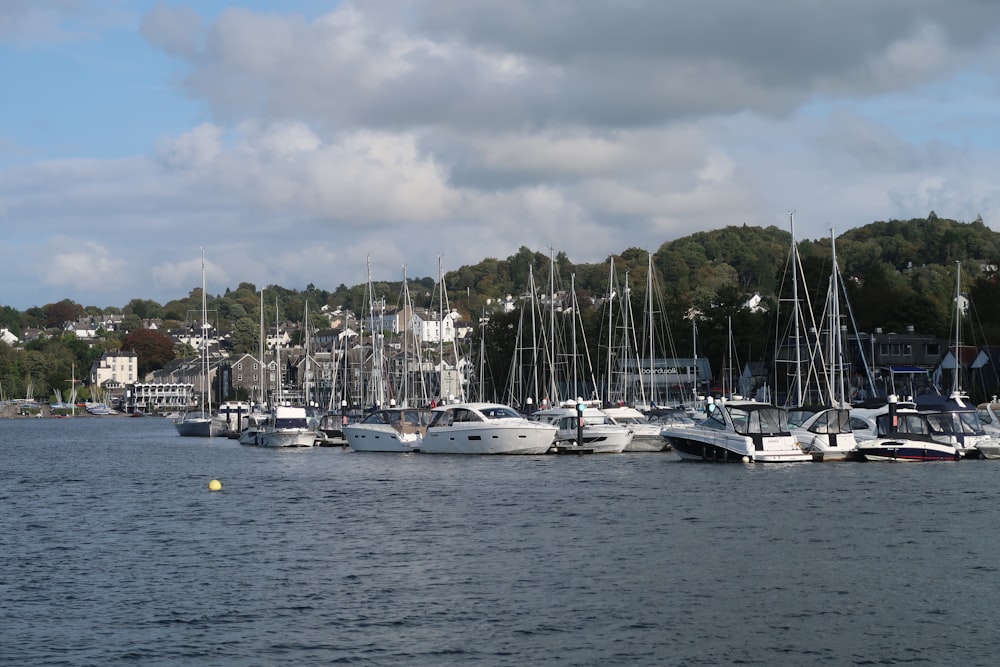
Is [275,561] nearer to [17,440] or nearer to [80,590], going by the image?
[80,590]

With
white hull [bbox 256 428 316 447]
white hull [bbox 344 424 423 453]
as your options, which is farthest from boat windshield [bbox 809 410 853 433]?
white hull [bbox 256 428 316 447]

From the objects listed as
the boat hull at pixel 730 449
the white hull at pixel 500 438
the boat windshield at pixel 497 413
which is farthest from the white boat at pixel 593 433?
the boat hull at pixel 730 449

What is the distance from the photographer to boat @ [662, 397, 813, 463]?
61.7m

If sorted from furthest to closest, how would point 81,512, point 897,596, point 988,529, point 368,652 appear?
point 81,512, point 988,529, point 897,596, point 368,652

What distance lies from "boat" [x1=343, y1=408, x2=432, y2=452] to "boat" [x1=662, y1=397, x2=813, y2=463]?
61.0ft

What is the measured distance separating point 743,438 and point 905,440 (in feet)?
27.4

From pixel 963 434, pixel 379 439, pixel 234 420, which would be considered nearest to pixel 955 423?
pixel 963 434

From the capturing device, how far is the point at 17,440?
12850 cm

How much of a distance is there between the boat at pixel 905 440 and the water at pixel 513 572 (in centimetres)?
664

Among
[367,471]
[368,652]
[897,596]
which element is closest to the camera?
[368,652]

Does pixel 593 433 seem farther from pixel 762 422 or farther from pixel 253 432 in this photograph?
pixel 253 432

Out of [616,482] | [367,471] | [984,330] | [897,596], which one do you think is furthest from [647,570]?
[984,330]

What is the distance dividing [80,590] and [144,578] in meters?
1.81

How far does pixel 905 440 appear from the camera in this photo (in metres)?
63.2
